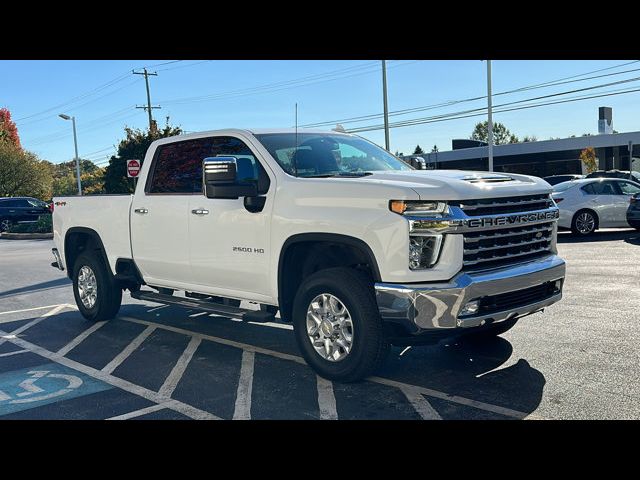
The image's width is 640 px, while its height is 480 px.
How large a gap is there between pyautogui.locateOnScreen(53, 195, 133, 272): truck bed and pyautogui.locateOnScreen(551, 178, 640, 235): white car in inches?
451

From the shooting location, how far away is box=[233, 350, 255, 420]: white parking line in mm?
4441

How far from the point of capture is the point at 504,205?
4.86m

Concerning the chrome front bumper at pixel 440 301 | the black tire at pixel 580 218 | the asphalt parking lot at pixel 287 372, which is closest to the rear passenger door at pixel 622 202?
the black tire at pixel 580 218

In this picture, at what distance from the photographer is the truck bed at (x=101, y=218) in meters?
7.22

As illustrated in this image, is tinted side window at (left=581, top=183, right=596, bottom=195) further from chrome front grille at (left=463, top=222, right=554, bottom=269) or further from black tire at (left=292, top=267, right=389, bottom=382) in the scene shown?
black tire at (left=292, top=267, right=389, bottom=382)

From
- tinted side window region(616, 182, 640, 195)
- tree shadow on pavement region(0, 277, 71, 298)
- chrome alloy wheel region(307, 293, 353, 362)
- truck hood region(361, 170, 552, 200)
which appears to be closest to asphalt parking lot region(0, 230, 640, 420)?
chrome alloy wheel region(307, 293, 353, 362)

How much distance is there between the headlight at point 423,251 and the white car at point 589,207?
1204 centimetres

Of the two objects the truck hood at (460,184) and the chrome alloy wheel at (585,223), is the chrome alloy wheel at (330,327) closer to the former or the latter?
the truck hood at (460,184)

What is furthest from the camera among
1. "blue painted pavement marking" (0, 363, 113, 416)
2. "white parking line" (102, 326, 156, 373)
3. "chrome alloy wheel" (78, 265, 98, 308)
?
"chrome alloy wheel" (78, 265, 98, 308)

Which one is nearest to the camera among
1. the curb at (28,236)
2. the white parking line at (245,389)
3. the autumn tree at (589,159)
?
the white parking line at (245,389)

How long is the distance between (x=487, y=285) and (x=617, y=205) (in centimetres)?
1275

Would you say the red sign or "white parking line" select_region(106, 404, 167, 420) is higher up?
the red sign
